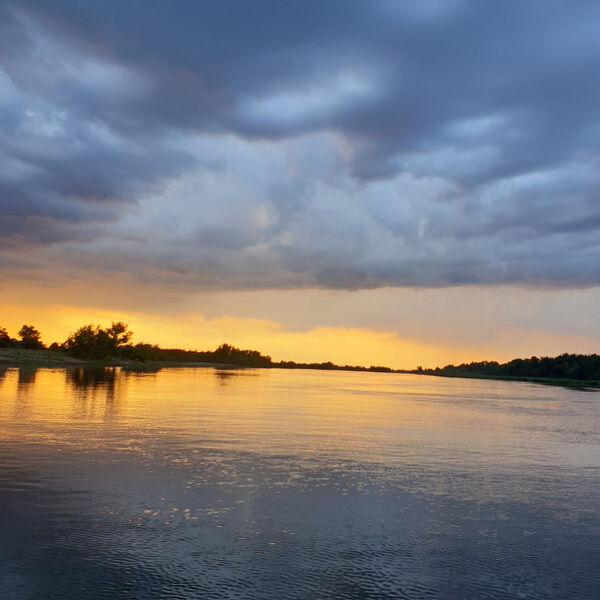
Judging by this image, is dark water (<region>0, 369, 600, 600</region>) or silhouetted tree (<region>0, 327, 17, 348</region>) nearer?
dark water (<region>0, 369, 600, 600</region>)

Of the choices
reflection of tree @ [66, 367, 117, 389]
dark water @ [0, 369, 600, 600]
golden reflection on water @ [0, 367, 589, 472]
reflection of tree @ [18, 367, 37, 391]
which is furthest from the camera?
reflection of tree @ [66, 367, 117, 389]

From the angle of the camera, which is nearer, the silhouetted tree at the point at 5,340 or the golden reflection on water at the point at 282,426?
the golden reflection on water at the point at 282,426

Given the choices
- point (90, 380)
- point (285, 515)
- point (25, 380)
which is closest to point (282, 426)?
point (285, 515)

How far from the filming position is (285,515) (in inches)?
643

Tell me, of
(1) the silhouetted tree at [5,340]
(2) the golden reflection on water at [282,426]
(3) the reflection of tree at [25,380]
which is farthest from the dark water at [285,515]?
(1) the silhouetted tree at [5,340]

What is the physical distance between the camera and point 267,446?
1129 inches

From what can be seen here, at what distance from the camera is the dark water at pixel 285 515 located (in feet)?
37.9

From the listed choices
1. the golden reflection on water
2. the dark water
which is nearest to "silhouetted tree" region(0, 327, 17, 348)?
the golden reflection on water

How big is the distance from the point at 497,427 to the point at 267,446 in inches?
902

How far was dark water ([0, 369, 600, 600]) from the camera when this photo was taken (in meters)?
11.5

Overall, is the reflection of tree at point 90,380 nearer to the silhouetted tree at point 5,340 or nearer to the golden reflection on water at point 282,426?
the golden reflection on water at point 282,426

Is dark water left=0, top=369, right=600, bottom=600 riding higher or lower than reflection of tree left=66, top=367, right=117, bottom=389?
lower

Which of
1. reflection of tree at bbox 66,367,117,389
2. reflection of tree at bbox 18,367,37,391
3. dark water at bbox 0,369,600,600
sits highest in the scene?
reflection of tree at bbox 18,367,37,391

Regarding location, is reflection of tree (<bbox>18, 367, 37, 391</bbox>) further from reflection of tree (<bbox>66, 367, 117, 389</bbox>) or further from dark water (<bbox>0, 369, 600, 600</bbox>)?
dark water (<bbox>0, 369, 600, 600</bbox>)
